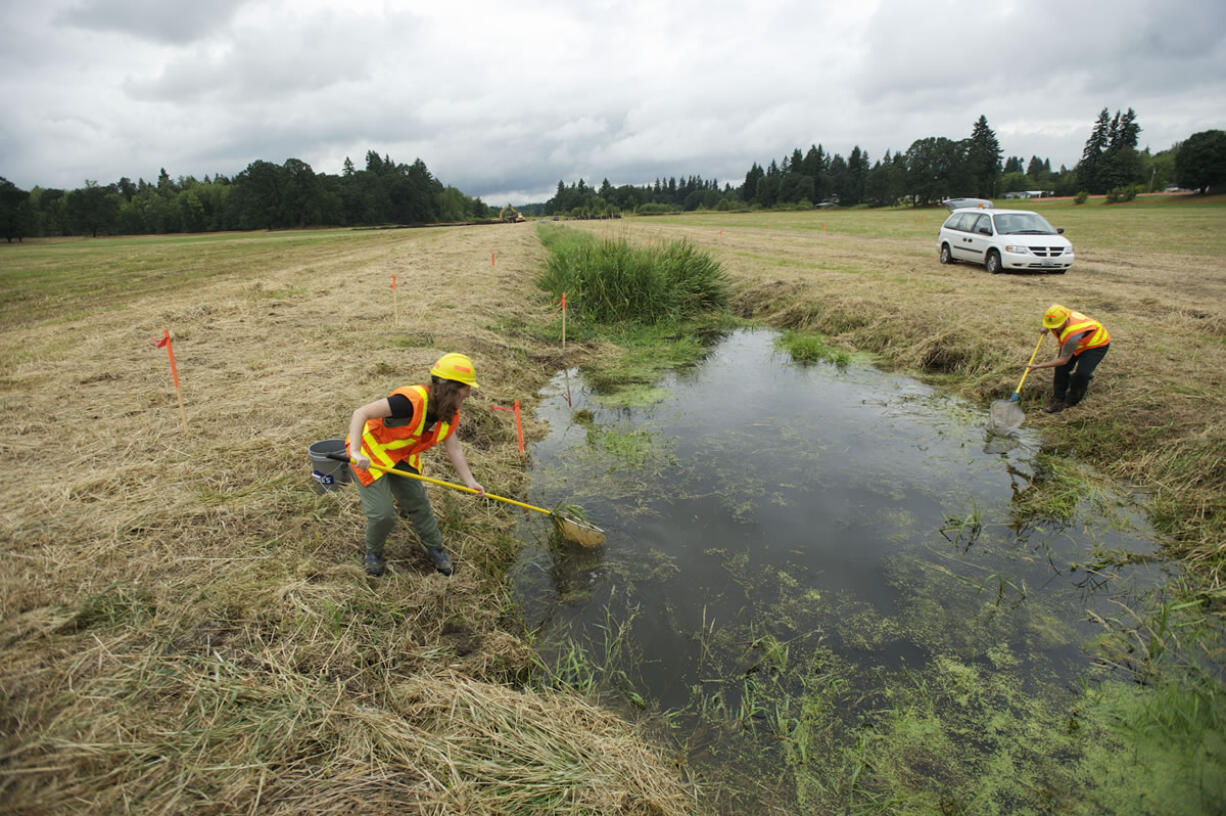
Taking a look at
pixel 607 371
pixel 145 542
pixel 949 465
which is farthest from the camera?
pixel 607 371

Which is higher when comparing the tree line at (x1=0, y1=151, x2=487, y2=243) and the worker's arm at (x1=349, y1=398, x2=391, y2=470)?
the tree line at (x1=0, y1=151, x2=487, y2=243)

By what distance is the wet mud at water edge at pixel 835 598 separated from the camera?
2840mm

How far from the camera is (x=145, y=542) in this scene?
3.36m

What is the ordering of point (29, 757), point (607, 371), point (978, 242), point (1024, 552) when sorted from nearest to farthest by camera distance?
point (29, 757)
point (1024, 552)
point (607, 371)
point (978, 242)

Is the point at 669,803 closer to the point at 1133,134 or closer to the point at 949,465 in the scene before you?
the point at 949,465

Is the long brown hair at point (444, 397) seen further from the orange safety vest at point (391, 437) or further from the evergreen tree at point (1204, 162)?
the evergreen tree at point (1204, 162)

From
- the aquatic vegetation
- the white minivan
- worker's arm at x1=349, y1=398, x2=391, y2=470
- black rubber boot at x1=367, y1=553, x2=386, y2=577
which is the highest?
the white minivan

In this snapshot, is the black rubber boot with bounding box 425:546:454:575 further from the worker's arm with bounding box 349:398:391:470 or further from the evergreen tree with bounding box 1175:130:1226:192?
the evergreen tree with bounding box 1175:130:1226:192

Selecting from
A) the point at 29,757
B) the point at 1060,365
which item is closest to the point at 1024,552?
the point at 1060,365

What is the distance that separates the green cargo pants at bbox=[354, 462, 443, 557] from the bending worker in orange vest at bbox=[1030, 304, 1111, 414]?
6174 millimetres

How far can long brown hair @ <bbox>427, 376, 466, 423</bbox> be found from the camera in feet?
10.7

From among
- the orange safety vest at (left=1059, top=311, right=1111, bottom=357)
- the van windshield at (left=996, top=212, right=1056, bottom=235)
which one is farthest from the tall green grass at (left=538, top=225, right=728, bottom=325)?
the van windshield at (left=996, top=212, right=1056, bottom=235)

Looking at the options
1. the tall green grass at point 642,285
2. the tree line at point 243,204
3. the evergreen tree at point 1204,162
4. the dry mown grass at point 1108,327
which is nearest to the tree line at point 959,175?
the evergreen tree at point 1204,162

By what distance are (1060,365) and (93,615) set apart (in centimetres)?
819
